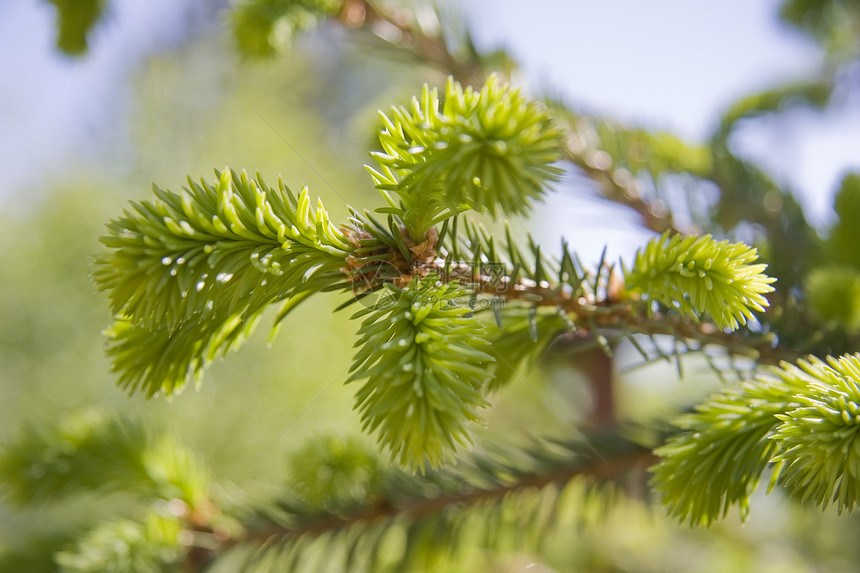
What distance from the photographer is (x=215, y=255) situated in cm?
20

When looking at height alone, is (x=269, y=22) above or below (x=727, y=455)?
above

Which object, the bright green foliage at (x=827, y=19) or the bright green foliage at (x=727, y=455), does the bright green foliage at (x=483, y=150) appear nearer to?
the bright green foliage at (x=727, y=455)

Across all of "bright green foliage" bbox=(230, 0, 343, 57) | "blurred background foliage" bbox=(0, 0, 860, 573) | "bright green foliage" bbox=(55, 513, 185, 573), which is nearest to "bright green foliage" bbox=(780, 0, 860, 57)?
"blurred background foliage" bbox=(0, 0, 860, 573)

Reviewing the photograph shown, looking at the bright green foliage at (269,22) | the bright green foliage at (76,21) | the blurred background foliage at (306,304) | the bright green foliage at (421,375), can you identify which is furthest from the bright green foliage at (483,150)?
the bright green foliage at (76,21)

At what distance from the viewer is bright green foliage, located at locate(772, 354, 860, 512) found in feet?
0.63

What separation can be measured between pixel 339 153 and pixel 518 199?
170 centimetres

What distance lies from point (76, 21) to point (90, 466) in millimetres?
328

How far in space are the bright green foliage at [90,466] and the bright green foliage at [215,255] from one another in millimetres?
205

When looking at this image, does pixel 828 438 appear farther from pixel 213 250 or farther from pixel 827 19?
pixel 827 19

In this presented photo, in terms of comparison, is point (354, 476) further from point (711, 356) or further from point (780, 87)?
point (780, 87)

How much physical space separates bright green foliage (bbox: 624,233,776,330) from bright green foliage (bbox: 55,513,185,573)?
0.99ft

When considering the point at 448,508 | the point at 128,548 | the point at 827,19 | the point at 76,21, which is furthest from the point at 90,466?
the point at 827,19

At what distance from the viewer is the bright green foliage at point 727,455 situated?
0.23m

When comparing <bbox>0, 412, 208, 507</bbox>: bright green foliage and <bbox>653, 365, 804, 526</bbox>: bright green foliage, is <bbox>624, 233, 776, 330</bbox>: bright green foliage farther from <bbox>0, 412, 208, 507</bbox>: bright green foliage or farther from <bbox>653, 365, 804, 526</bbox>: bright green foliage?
<bbox>0, 412, 208, 507</bbox>: bright green foliage
